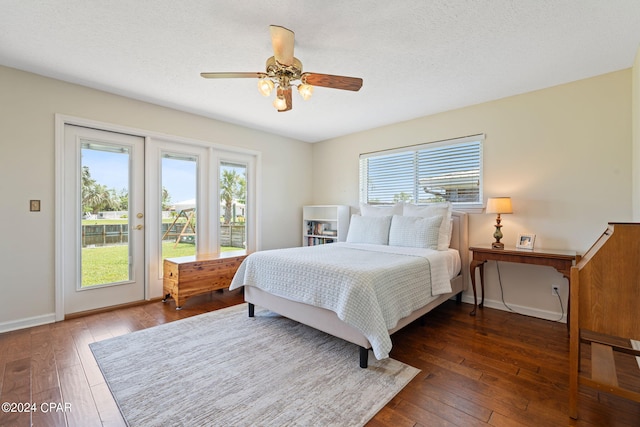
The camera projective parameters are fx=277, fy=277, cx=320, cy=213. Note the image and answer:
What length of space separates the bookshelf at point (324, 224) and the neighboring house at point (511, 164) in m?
1.88

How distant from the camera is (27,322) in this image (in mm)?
2639

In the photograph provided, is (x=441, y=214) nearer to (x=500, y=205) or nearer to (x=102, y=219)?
(x=500, y=205)

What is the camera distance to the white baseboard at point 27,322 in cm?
254

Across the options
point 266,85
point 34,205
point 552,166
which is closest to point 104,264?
point 34,205

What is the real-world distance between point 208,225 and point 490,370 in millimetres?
3612

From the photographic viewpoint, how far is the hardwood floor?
58.9 inches

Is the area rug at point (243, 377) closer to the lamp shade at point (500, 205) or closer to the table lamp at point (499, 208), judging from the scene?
the table lamp at point (499, 208)

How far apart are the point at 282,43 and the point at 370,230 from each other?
236 cm

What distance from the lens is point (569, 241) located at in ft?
9.22

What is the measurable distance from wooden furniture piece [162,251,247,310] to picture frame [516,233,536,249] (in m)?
3.33

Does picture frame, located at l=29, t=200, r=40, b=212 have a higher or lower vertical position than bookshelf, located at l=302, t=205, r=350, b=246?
higher

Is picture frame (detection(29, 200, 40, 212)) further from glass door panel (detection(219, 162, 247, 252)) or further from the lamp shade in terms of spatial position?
the lamp shade

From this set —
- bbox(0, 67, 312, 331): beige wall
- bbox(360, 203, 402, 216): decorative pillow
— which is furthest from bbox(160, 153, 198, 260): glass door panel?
bbox(360, 203, 402, 216): decorative pillow

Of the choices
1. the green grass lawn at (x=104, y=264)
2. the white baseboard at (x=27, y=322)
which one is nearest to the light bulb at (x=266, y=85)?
the green grass lawn at (x=104, y=264)
